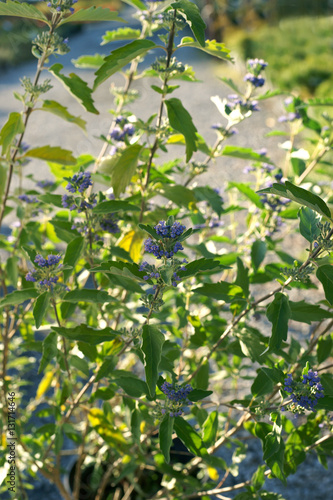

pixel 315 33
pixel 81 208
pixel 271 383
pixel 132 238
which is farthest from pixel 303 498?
pixel 315 33

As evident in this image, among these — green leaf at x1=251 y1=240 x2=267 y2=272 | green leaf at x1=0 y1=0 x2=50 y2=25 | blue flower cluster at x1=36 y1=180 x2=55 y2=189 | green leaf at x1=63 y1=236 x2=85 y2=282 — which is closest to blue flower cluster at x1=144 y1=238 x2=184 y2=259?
green leaf at x1=63 y1=236 x2=85 y2=282

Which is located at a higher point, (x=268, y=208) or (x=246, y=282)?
(x=268, y=208)

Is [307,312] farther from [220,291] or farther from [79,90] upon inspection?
[79,90]

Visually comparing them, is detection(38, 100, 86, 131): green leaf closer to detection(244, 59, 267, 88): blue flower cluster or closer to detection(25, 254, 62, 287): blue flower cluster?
detection(25, 254, 62, 287): blue flower cluster

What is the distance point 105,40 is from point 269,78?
821 centimetres

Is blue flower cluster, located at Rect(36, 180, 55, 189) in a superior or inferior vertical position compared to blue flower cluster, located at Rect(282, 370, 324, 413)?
superior

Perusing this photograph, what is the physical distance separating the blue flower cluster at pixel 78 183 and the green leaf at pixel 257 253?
56 centimetres

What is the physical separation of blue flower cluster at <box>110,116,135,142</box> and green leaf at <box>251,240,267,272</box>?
1.78ft

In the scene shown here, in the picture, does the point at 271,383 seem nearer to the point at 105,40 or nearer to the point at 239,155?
the point at 239,155

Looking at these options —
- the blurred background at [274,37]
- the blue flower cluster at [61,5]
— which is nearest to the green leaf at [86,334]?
the blue flower cluster at [61,5]

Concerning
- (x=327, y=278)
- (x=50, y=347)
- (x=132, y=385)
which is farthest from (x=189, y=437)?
(x=327, y=278)

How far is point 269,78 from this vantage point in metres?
9.05

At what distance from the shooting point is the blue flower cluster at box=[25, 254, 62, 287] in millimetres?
1192

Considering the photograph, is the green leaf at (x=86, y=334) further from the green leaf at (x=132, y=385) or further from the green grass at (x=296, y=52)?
the green grass at (x=296, y=52)
